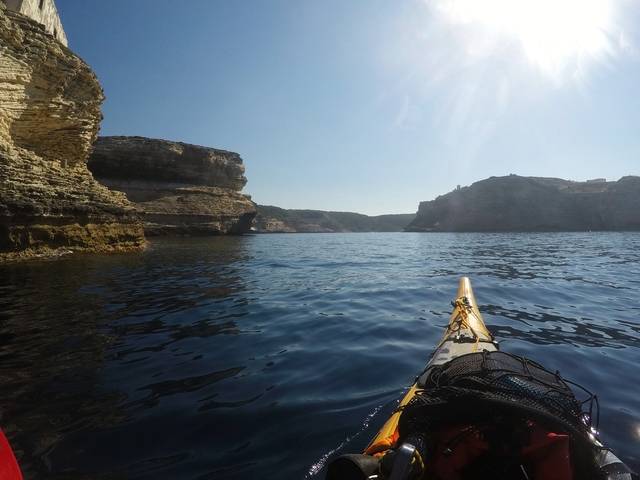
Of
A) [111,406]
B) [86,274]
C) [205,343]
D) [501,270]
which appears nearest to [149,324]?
[205,343]

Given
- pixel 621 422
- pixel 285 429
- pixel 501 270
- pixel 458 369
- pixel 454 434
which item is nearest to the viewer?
pixel 454 434

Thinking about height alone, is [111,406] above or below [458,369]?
below

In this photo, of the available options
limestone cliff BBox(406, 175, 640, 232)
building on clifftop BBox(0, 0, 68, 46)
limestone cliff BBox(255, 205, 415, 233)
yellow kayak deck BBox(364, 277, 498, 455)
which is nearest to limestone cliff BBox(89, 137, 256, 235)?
building on clifftop BBox(0, 0, 68, 46)

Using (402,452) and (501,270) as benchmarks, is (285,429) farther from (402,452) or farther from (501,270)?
(501,270)

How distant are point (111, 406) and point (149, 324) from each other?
2861 millimetres

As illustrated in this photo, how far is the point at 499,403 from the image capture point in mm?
1872

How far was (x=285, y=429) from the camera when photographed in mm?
3006

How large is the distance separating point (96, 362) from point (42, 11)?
89.5 feet

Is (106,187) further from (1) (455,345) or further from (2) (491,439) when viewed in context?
(2) (491,439)

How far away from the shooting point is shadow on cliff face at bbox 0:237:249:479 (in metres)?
2.67

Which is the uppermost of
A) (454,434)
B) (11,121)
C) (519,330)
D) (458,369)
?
(11,121)

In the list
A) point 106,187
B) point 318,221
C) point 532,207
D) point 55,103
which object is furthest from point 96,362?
point 318,221

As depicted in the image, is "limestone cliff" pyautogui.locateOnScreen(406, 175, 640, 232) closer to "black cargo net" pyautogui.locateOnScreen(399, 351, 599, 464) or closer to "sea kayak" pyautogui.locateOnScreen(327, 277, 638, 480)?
"black cargo net" pyautogui.locateOnScreen(399, 351, 599, 464)

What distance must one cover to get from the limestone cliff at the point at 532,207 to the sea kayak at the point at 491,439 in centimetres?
10539
